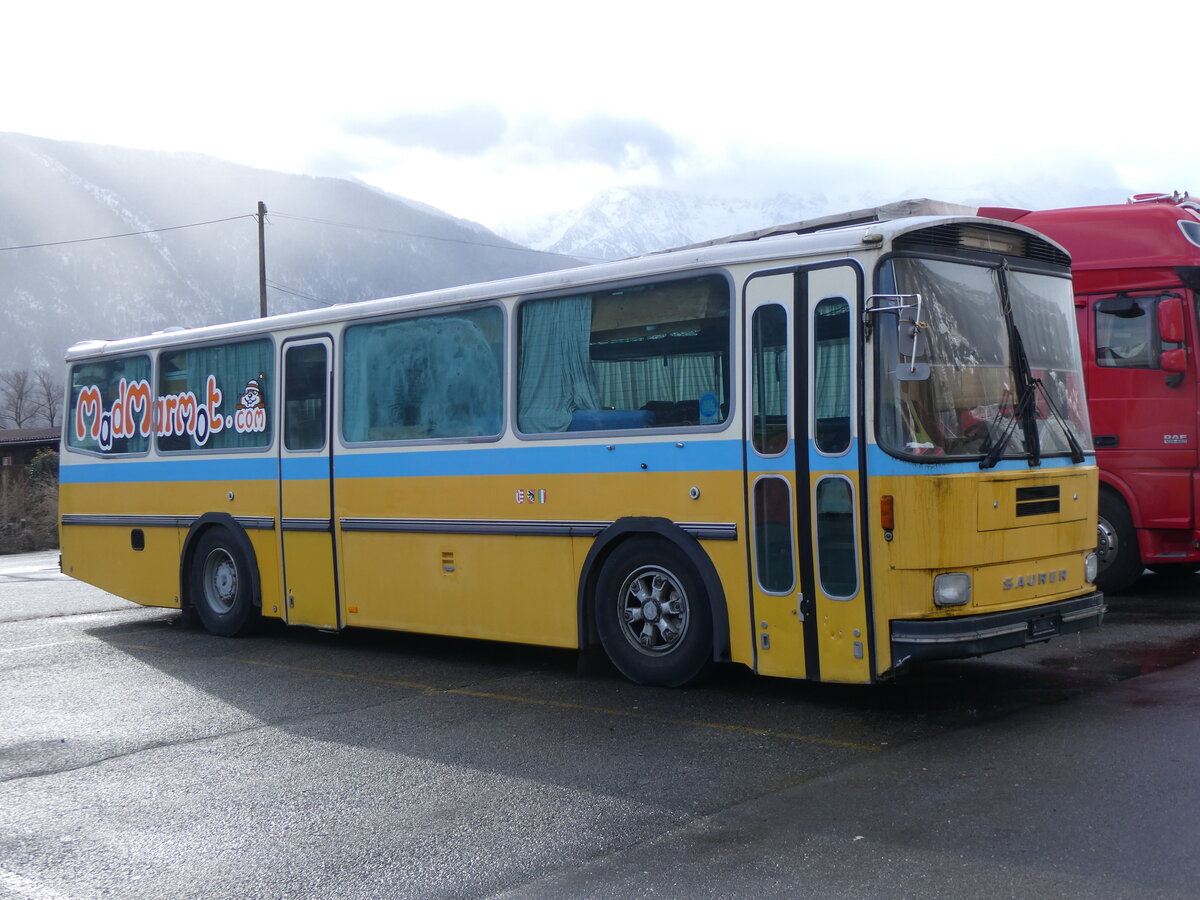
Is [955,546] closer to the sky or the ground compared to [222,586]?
closer to the sky

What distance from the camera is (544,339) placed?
352 inches

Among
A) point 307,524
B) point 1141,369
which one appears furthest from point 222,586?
point 1141,369

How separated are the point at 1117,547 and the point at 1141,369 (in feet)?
5.31

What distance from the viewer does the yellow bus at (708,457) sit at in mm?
7031

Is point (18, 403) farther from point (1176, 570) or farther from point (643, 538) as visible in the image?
point (643, 538)

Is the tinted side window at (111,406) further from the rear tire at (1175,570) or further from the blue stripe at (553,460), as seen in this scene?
the rear tire at (1175,570)

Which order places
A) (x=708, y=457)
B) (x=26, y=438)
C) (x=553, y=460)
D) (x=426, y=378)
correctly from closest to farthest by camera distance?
(x=708, y=457)
(x=553, y=460)
(x=426, y=378)
(x=26, y=438)

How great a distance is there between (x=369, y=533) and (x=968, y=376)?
4.97m

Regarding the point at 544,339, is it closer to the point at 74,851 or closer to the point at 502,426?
the point at 502,426

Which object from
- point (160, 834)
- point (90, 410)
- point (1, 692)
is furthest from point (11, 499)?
point (160, 834)

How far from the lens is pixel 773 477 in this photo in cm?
746

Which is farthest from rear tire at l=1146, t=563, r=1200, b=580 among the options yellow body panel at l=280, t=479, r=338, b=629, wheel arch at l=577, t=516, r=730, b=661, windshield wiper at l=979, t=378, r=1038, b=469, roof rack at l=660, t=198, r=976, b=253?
yellow body panel at l=280, t=479, r=338, b=629

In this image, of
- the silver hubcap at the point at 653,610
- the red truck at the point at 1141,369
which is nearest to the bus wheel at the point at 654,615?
the silver hubcap at the point at 653,610

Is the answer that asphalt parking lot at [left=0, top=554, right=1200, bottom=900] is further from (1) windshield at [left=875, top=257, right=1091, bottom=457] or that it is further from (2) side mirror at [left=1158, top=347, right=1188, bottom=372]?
(2) side mirror at [left=1158, top=347, right=1188, bottom=372]
